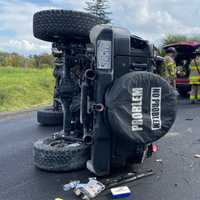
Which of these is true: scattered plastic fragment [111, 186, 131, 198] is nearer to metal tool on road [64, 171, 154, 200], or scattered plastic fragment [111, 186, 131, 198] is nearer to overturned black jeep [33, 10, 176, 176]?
metal tool on road [64, 171, 154, 200]

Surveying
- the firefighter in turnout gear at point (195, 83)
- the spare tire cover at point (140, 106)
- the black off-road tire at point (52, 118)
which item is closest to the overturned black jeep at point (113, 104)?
the spare tire cover at point (140, 106)

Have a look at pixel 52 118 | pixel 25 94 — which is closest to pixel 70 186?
pixel 52 118

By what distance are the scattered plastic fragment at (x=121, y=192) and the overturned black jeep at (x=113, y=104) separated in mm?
403

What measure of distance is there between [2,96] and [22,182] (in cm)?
844

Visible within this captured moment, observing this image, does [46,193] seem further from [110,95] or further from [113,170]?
[110,95]

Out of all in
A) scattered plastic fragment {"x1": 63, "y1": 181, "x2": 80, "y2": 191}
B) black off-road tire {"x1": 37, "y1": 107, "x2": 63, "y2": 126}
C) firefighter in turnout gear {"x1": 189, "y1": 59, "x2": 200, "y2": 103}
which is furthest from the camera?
firefighter in turnout gear {"x1": 189, "y1": 59, "x2": 200, "y2": 103}

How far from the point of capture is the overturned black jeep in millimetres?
3135

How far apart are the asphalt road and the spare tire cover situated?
46cm

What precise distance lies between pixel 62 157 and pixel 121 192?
0.93m

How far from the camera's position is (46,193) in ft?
9.72

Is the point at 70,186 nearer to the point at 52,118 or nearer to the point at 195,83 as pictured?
the point at 52,118

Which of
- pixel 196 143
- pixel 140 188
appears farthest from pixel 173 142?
pixel 140 188

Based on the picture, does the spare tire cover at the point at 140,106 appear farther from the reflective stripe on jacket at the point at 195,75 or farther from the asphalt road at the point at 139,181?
the reflective stripe on jacket at the point at 195,75

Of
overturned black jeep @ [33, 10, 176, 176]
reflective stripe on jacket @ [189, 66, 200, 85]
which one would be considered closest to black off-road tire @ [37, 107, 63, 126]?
overturned black jeep @ [33, 10, 176, 176]
